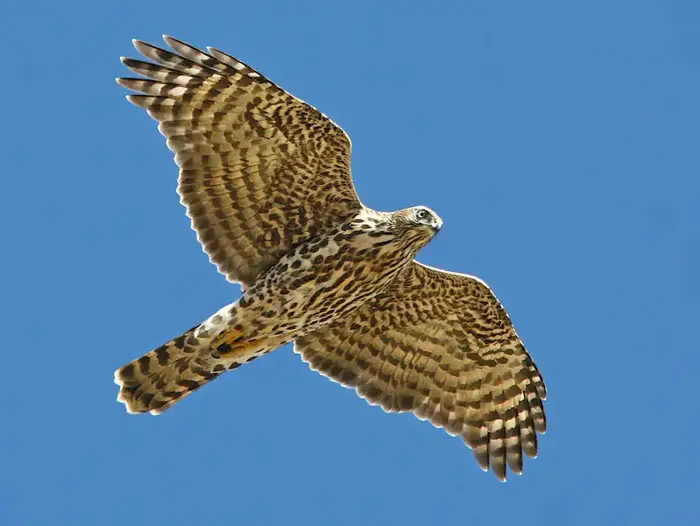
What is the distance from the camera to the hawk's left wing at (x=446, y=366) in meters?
15.1

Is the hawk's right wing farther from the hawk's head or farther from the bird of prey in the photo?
the hawk's head

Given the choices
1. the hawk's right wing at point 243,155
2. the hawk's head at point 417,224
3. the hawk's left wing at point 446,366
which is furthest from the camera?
the hawk's left wing at point 446,366

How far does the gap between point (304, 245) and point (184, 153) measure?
1425 mm

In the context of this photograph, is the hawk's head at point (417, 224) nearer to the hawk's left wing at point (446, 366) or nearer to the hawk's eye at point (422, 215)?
the hawk's eye at point (422, 215)

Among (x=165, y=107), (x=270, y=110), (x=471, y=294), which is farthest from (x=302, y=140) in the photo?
(x=471, y=294)

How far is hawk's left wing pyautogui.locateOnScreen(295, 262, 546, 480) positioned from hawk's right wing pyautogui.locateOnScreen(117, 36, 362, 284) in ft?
4.19

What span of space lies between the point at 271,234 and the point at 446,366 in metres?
2.40

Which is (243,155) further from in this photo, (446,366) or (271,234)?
(446,366)

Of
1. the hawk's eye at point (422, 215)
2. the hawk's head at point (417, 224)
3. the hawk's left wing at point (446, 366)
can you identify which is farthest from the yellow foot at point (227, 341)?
the hawk's eye at point (422, 215)

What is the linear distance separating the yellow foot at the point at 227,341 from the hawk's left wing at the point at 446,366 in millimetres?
1189

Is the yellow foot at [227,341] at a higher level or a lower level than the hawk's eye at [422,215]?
lower

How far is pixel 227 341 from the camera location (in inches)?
555

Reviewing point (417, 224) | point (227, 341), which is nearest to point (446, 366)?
point (417, 224)

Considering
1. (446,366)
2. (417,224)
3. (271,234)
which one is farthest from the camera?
(446,366)
